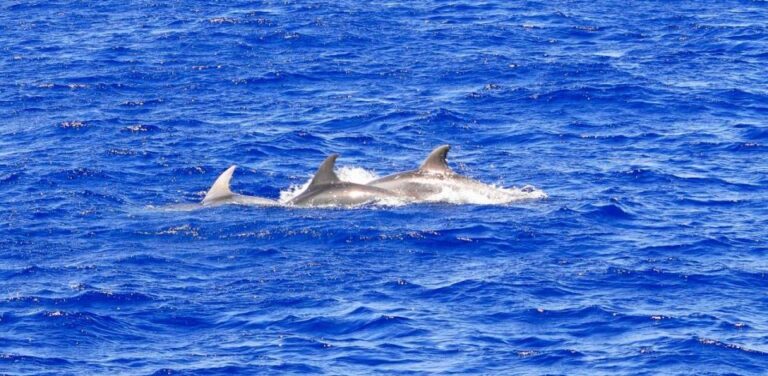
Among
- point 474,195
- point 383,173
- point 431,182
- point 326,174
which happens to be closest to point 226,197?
point 326,174

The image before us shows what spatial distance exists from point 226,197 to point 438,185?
208 inches

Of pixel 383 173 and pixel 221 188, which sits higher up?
pixel 221 188

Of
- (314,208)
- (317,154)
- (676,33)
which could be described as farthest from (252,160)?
(676,33)

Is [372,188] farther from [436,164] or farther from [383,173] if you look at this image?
[383,173]

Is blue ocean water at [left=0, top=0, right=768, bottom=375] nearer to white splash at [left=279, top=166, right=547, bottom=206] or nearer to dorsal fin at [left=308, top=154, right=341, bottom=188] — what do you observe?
white splash at [left=279, top=166, right=547, bottom=206]

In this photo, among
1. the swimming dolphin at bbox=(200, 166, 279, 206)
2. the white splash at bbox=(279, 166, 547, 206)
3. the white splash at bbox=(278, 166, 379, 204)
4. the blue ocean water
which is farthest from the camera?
the white splash at bbox=(278, 166, 379, 204)

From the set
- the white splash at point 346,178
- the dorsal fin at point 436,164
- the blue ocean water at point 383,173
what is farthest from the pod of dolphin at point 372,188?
the white splash at point 346,178

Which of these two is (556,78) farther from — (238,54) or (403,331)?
(403,331)

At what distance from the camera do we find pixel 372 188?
122ft

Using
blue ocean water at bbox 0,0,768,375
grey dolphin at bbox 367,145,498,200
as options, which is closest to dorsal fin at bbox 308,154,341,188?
blue ocean water at bbox 0,0,768,375

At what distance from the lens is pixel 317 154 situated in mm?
42375

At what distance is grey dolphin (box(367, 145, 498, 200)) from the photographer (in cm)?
3734

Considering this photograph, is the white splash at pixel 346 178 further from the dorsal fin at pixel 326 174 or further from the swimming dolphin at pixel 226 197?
the dorsal fin at pixel 326 174

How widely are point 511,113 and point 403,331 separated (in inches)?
748
